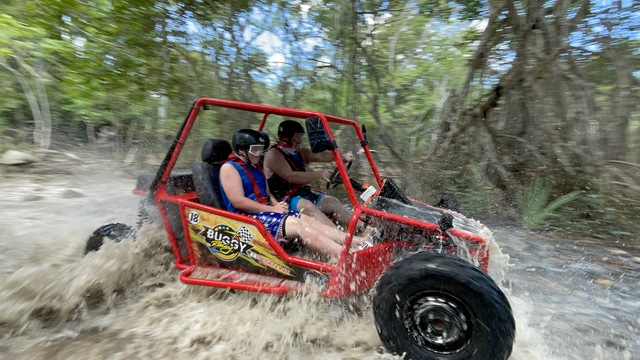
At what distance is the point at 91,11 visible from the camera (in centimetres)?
536

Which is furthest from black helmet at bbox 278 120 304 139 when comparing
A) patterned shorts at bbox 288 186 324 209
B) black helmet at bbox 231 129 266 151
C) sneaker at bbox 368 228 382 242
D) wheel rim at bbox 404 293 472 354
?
wheel rim at bbox 404 293 472 354

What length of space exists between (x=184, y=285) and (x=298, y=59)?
454 cm

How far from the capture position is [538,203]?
5.07m

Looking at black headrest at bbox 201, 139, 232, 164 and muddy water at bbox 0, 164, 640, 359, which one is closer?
muddy water at bbox 0, 164, 640, 359

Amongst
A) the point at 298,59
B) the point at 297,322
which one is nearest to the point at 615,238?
the point at 297,322

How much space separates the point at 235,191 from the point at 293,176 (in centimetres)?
93

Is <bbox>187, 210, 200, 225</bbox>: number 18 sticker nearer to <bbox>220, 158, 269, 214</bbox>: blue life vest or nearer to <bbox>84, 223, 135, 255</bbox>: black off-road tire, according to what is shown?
<bbox>220, 158, 269, 214</bbox>: blue life vest

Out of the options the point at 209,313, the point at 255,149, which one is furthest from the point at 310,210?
the point at 209,313

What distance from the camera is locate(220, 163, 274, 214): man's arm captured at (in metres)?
2.81

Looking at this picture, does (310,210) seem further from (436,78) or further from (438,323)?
(436,78)

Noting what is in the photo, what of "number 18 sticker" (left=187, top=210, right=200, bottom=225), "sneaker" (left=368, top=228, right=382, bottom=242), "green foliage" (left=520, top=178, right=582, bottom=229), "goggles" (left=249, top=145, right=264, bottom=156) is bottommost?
"green foliage" (left=520, top=178, right=582, bottom=229)

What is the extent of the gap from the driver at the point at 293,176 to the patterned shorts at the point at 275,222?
53cm

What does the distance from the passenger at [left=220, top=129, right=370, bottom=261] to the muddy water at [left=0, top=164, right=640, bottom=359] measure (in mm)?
410

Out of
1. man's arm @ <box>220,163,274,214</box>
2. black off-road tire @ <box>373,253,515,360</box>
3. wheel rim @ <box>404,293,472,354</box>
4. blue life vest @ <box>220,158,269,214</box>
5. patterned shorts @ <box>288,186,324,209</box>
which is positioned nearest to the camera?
black off-road tire @ <box>373,253,515,360</box>
